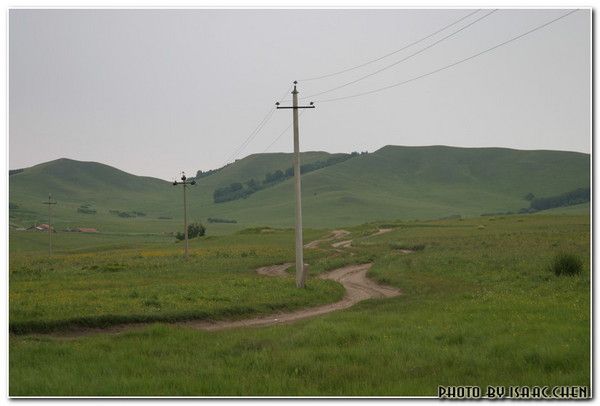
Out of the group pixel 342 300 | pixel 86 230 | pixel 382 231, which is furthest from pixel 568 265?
pixel 86 230

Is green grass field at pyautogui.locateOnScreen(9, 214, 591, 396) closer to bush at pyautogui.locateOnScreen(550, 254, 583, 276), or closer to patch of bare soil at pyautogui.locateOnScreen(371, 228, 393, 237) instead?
bush at pyautogui.locateOnScreen(550, 254, 583, 276)

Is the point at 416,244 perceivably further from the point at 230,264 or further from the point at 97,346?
the point at 97,346

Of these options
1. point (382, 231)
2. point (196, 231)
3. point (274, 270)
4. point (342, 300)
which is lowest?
point (342, 300)

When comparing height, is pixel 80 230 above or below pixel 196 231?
above

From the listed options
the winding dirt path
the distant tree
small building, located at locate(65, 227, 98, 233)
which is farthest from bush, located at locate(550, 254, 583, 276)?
small building, located at locate(65, 227, 98, 233)

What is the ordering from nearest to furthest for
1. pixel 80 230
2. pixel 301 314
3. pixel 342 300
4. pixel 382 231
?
pixel 301 314 → pixel 342 300 → pixel 382 231 → pixel 80 230

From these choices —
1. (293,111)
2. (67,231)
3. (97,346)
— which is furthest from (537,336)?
(67,231)

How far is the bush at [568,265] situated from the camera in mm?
31656

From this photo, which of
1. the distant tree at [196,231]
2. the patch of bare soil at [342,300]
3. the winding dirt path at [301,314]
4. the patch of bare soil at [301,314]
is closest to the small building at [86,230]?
the distant tree at [196,231]

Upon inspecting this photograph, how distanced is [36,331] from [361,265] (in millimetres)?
29531

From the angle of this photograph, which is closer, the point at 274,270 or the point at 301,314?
the point at 301,314

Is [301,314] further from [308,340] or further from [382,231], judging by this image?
[382,231]

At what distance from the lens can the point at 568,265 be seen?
3175 centimetres

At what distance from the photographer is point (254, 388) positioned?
43.6ft
